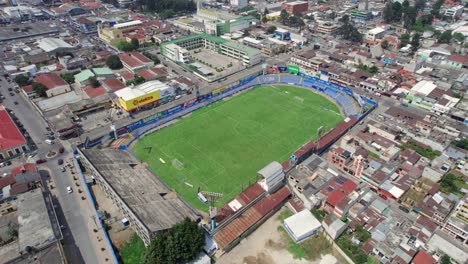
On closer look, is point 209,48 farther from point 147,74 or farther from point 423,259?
point 423,259

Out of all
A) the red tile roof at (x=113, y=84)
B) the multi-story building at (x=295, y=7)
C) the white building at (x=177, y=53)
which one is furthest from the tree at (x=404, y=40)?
the red tile roof at (x=113, y=84)

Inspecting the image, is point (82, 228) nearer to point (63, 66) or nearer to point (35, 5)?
point (63, 66)

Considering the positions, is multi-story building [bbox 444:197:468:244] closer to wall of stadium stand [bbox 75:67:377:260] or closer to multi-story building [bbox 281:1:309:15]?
wall of stadium stand [bbox 75:67:377:260]

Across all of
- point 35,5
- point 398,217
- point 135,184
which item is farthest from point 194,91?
point 35,5

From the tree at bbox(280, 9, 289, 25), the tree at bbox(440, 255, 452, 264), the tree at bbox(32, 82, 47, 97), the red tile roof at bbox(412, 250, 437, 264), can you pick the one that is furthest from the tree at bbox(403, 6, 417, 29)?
the tree at bbox(32, 82, 47, 97)

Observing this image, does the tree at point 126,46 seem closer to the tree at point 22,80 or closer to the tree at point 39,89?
the tree at point 22,80

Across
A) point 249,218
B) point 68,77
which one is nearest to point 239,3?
point 68,77
